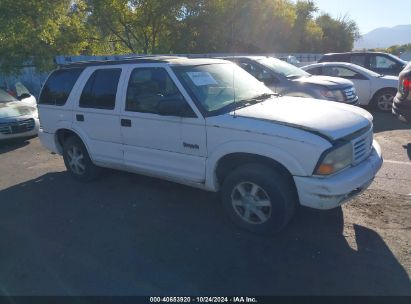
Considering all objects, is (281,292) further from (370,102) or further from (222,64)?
(370,102)

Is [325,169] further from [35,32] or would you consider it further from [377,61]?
[35,32]

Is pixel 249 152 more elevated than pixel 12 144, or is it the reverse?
pixel 249 152

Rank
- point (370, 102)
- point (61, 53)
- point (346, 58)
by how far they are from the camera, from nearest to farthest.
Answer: point (370, 102), point (346, 58), point (61, 53)

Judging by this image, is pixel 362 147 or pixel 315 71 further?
pixel 315 71

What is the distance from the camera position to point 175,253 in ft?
11.7

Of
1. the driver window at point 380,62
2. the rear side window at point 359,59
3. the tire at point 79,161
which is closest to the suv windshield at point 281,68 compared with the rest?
the rear side window at point 359,59

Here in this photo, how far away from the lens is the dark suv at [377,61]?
11625 mm

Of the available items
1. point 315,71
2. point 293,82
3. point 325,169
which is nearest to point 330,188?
point 325,169

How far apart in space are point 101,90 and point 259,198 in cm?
268

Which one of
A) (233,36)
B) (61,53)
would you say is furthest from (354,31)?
(61,53)

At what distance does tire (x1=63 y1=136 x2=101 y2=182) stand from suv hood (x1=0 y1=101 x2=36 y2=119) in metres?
3.55

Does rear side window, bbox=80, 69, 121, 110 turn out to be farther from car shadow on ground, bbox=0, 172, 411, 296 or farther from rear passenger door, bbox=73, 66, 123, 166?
car shadow on ground, bbox=0, 172, 411, 296

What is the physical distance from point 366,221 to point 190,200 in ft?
6.93

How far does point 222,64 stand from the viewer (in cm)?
480
